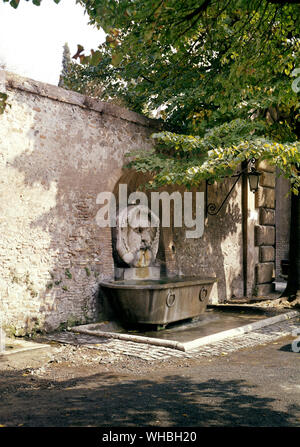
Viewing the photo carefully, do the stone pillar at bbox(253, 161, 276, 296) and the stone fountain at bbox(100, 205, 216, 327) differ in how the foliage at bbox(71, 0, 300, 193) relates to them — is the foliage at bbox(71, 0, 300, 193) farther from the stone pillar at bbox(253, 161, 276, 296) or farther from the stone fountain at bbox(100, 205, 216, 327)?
the stone pillar at bbox(253, 161, 276, 296)

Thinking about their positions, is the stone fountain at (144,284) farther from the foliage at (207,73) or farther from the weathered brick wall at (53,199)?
the foliage at (207,73)

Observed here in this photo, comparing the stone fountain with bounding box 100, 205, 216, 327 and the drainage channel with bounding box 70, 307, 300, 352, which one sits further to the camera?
the stone fountain with bounding box 100, 205, 216, 327

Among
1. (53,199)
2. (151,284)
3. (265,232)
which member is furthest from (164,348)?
(265,232)

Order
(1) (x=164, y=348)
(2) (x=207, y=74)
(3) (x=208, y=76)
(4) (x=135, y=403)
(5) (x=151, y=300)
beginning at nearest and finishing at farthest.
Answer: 1. (4) (x=135, y=403)
2. (1) (x=164, y=348)
3. (2) (x=207, y=74)
4. (5) (x=151, y=300)
5. (3) (x=208, y=76)

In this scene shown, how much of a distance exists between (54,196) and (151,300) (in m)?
2.19

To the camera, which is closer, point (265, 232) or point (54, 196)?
point (54, 196)

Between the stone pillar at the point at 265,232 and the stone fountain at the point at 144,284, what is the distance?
4.53m

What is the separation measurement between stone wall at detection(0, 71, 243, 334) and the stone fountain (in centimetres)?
33

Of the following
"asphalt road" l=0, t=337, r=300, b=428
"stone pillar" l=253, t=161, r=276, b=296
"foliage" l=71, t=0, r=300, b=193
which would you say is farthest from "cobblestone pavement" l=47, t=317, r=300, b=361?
"stone pillar" l=253, t=161, r=276, b=296

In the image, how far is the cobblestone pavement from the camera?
6.10 metres

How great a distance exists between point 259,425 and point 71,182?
5.28 meters

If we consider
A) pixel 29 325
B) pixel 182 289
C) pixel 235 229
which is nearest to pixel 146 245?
pixel 182 289

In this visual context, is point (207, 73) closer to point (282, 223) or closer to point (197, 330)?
point (197, 330)

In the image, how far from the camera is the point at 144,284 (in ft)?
25.7
